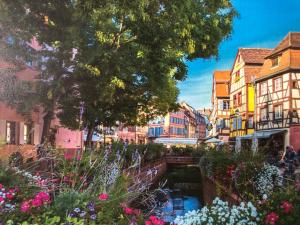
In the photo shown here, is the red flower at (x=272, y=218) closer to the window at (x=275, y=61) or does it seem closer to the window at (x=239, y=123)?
the window at (x=275, y=61)

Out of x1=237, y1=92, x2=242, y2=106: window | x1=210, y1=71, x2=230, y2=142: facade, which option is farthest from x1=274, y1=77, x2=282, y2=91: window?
x1=210, y1=71, x2=230, y2=142: facade

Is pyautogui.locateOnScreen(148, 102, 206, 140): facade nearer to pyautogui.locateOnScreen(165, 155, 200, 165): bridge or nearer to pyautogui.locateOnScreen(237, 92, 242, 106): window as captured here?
pyautogui.locateOnScreen(237, 92, 242, 106): window

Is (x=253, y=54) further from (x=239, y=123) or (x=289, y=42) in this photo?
(x=289, y=42)

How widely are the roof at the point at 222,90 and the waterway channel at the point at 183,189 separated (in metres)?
16.5

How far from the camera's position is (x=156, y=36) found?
1117 centimetres

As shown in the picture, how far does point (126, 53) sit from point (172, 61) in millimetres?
1271

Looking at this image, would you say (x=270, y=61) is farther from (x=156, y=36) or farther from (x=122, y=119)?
(x=156, y=36)

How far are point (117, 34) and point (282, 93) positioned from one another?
1055 inches

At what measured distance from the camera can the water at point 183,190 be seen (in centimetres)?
2040

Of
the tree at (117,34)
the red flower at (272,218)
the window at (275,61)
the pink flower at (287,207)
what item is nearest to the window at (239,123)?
the window at (275,61)

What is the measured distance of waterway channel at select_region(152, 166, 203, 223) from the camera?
805 inches

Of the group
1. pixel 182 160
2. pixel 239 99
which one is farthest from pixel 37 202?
pixel 239 99

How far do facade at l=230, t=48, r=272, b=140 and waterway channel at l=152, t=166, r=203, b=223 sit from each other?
7.14m

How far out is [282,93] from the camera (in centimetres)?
3544
